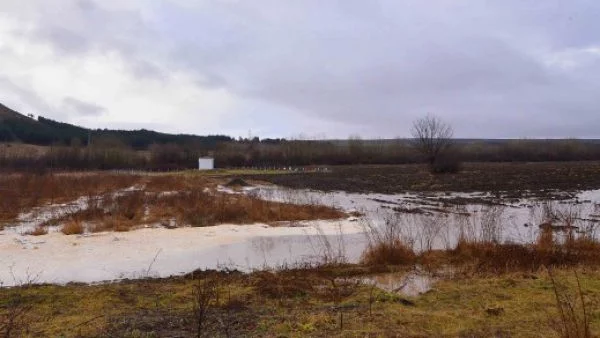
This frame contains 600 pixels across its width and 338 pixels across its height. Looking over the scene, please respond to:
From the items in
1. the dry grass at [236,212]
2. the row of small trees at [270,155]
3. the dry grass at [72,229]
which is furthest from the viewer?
the row of small trees at [270,155]

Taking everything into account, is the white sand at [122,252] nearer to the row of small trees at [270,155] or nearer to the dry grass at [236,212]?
the dry grass at [236,212]

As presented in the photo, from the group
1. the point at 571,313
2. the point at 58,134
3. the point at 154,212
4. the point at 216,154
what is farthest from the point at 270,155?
the point at 571,313

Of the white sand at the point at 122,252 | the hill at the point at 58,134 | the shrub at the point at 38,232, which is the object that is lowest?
the white sand at the point at 122,252

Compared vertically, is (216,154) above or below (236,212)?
above

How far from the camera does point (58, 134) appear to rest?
114250 mm

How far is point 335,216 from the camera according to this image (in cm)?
2033

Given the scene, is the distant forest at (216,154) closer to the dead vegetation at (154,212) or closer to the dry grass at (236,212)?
the dead vegetation at (154,212)

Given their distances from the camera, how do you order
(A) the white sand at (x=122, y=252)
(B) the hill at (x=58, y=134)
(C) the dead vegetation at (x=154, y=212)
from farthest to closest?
(B) the hill at (x=58, y=134) → (C) the dead vegetation at (x=154, y=212) → (A) the white sand at (x=122, y=252)

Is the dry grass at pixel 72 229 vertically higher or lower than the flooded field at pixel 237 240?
higher

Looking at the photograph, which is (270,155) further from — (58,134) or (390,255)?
(390,255)

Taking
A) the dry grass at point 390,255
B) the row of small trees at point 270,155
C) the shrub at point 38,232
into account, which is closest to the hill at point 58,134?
the row of small trees at point 270,155

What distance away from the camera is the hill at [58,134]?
104312 mm

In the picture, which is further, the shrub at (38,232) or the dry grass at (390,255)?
the shrub at (38,232)

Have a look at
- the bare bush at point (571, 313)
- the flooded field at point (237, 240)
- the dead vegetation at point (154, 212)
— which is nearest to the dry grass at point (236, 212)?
the dead vegetation at point (154, 212)
